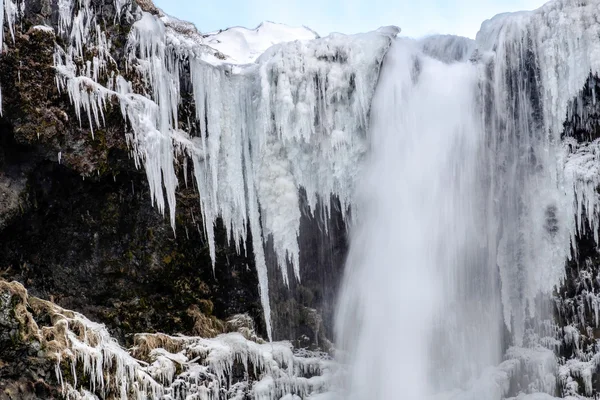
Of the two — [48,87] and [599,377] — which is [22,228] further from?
[599,377]

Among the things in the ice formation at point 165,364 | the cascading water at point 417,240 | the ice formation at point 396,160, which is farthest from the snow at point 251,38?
the ice formation at point 165,364

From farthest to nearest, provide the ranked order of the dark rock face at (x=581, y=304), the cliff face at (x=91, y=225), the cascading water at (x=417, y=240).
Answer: the dark rock face at (x=581, y=304)
the cascading water at (x=417, y=240)
the cliff face at (x=91, y=225)

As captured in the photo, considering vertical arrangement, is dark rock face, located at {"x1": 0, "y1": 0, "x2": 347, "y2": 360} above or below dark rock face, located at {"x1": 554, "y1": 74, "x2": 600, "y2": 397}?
above

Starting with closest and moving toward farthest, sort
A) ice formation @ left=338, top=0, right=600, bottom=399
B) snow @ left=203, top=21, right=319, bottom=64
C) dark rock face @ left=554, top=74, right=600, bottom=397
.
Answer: ice formation @ left=338, top=0, right=600, bottom=399
dark rock face @ left=554, top=74, right=600, bottom=397
snow @ left=203, top=21, right=319, bottom=64

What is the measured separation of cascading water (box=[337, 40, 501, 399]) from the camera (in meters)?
11.0

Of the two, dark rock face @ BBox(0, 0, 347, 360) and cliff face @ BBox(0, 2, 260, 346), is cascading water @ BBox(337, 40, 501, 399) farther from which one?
cliff face @ BBox(0, 2, 260, 346)

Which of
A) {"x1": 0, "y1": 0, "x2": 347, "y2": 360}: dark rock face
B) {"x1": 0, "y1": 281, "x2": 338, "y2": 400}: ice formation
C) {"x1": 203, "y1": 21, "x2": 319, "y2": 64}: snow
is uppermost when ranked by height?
{"x1": 203, "y1": 21, "x2": 319, "y2": 64}: snow

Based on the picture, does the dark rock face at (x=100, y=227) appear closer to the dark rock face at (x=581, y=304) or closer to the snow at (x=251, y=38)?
the snow at (x=251, y=38)

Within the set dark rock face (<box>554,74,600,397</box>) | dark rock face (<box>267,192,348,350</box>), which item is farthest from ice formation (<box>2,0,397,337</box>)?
dark rock face (<box>554,74,600,397</box>)

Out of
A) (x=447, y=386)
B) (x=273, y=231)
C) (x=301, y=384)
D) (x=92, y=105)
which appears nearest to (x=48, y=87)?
(x=92, y=105)

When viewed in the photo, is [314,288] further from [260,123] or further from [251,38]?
[251,38]

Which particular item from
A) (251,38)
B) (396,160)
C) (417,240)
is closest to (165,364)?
(417,240)

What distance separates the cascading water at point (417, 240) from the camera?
11.0 metres

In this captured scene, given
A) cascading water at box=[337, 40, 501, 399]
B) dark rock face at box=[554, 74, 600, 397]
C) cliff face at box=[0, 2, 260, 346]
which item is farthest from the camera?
dark rock face at box=[554, 74, 600, 397]
